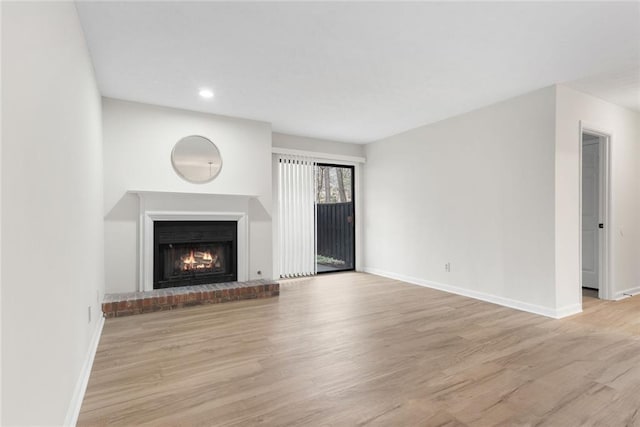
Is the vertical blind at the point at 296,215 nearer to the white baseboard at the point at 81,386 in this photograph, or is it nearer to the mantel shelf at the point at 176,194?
the mantel shelf at the point at 176,194

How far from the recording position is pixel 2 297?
962 millimetres

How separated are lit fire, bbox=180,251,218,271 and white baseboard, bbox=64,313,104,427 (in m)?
1.71

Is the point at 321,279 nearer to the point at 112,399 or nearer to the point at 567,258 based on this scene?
the point at 567,258

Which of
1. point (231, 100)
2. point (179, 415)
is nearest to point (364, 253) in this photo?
point (231, 100)

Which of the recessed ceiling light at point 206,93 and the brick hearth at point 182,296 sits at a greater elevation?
the recessed ceiling light at point 206,93

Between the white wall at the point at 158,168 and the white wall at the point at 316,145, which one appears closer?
the white wall at the point at 158,168

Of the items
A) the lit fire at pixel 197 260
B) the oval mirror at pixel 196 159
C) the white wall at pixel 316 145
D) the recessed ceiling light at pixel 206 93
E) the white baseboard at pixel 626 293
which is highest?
the recessed ceiling light at pixel 206 93

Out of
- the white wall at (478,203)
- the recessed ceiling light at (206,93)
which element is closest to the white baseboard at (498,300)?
the white wall at (478,203)

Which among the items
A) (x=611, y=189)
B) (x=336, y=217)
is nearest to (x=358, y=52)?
(x=611, y=189)

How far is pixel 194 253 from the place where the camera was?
15.3 ft

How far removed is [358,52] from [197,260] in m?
3.48

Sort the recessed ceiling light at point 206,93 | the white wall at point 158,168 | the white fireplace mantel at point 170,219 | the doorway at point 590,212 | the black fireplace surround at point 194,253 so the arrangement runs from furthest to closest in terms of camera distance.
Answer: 1. the doorway at point 590,212
2. the black fireplace surround at point 194,253
3. the white fireplace mantel at point 170,219
4. the white wall at point 158,168
5. the recessed ceiling light at point 206,93

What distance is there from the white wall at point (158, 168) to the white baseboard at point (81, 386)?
143 centimetres

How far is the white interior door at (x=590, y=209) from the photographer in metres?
4.80
